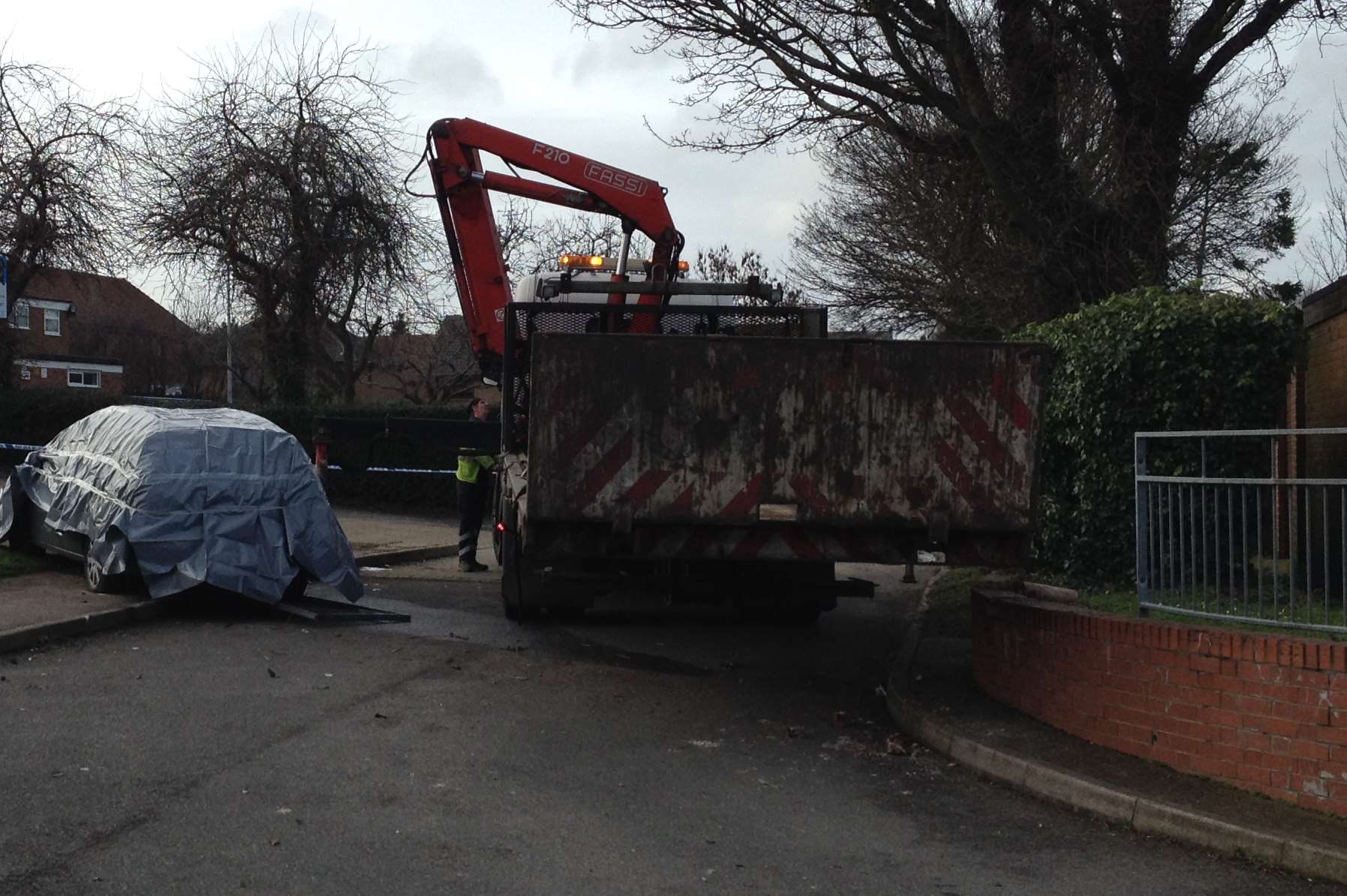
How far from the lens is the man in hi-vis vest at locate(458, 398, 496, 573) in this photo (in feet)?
50.1

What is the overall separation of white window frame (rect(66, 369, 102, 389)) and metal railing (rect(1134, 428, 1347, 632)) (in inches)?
2354

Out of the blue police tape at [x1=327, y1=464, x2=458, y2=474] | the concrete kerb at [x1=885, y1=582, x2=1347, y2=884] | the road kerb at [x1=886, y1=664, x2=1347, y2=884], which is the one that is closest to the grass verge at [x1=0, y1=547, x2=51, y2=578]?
the concrete kerb at [x1=885, y1=582, x2=1347, y2=884]

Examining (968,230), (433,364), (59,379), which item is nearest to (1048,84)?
(968,230)

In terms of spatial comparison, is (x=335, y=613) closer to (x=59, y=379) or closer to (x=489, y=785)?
(x=489, y=785)

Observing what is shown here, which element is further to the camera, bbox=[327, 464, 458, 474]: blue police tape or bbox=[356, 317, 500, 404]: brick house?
bbox=[356, 317, 500, 404]: brick house

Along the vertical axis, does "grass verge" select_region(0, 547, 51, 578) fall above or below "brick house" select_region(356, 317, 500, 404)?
below

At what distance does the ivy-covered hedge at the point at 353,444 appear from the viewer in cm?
2411

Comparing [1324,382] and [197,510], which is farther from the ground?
[1324,382]

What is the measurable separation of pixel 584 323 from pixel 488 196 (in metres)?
3.06

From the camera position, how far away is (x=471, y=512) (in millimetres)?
15508

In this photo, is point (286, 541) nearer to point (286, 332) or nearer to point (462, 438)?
point (462, 438)

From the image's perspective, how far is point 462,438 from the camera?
61.5 ft

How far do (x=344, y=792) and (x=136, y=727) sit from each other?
173 centimetres

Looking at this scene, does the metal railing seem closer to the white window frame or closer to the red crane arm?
the red crane arm
